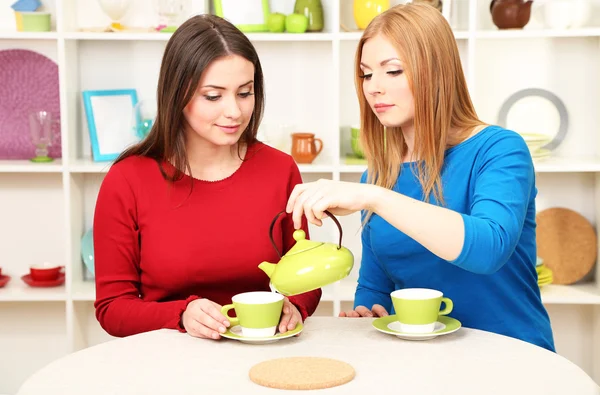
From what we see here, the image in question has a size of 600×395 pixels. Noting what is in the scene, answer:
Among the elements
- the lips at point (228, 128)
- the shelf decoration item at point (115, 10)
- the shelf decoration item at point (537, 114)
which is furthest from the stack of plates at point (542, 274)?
the shelf decoration item at point (115, 10)

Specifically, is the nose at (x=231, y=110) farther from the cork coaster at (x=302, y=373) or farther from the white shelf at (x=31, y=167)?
the white shelf at (x=31, y=167)

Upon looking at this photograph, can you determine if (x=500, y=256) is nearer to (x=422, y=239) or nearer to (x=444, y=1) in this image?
(x=422, y=239)

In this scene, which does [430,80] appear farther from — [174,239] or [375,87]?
[174,239]

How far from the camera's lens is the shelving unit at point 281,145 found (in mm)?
3385

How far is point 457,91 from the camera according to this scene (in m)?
1.90

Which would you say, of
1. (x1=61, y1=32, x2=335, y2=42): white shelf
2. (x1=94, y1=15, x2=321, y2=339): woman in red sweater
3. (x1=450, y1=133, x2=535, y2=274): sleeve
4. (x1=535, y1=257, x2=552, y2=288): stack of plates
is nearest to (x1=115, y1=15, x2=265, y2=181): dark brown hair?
(x1=94, y1=15, x2=321, y2=339): woman in red sweater

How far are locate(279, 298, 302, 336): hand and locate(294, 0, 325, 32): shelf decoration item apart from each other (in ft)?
6.01

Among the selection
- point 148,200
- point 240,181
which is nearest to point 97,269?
point 148,200

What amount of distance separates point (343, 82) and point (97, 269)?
5.79 feet

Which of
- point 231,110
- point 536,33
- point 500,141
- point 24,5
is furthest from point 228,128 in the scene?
point 24,5

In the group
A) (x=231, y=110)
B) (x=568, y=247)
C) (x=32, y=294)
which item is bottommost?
(x=32, y=294)

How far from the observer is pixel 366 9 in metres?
3.29

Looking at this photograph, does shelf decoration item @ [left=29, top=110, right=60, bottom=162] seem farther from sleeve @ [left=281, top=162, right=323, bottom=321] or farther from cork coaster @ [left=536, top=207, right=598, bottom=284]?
cork coaster @ [left=536, top=207, right=598, bottom=284]

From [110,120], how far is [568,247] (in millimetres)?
1954
